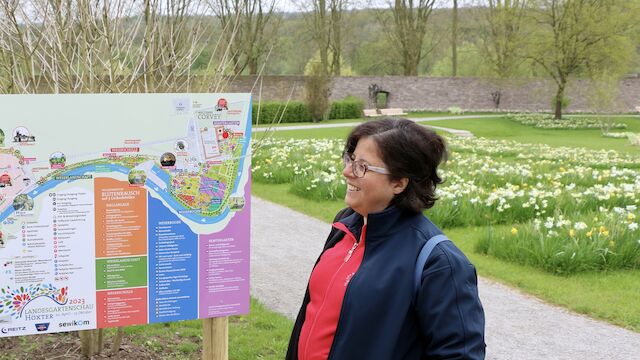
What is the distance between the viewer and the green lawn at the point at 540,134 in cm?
2211

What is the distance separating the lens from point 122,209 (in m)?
3.06

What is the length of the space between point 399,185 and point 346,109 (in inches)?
1302

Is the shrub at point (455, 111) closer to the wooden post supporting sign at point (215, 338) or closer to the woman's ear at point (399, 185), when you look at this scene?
the wooden post supporting sign at point (215, 338)

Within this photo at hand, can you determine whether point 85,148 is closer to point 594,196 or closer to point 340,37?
point 594,196

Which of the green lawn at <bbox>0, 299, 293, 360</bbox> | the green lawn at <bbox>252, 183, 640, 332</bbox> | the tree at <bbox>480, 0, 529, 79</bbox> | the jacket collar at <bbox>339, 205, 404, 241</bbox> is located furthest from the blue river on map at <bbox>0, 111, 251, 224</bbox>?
the tree at <bbox>480, 0, 529, 79</bbox>

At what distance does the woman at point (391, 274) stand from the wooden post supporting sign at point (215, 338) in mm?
1082

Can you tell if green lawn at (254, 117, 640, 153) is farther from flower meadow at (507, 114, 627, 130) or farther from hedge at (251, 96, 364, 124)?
hedge at (251, 96, 364, 124)

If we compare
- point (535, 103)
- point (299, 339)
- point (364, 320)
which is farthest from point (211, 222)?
point (535, 103)

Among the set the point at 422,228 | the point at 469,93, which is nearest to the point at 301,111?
the point at 469,93

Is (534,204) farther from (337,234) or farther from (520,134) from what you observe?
(520,134)

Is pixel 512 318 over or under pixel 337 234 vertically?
under

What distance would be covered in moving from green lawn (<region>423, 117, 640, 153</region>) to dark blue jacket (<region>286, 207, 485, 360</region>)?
19419mm

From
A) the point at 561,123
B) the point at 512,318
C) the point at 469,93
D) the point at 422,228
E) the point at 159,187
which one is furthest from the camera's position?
the point at 469,93

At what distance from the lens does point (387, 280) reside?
6.66 feet
